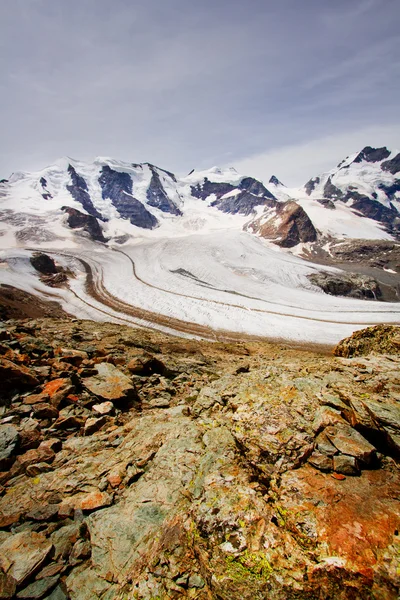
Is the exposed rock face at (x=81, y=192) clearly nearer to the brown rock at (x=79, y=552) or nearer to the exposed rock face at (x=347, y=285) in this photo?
the exposed rock face at (x=347, y=285)

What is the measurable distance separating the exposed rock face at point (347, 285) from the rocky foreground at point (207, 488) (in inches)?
2306

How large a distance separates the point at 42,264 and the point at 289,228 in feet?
338

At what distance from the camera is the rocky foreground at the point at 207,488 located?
3.56 meters

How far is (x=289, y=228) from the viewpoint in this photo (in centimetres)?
12469

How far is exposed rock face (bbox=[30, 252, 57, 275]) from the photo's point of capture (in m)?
52.4

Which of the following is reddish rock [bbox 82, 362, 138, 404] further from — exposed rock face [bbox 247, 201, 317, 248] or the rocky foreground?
exposed rock face [bbox 247, 201, 317, 248]

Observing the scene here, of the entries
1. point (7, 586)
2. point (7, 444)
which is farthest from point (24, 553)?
point (7, 444)

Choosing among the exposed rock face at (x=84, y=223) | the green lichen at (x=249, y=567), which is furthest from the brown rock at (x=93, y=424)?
the exposed rock face at (x=84, y=223)

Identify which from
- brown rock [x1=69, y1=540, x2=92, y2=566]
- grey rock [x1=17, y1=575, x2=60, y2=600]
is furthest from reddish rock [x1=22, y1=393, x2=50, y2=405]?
grey rock [x1=17, y1=575, x2=60, y2=600]

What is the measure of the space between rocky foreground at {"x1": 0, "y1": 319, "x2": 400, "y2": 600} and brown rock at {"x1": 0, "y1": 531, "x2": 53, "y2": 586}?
15 mm

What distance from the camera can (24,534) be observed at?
433 cm

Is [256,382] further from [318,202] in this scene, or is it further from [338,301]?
[318,202]

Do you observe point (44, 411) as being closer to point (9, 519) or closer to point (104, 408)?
point (104, 408)

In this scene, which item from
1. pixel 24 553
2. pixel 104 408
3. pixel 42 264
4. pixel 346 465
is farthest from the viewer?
pixel 42 264
